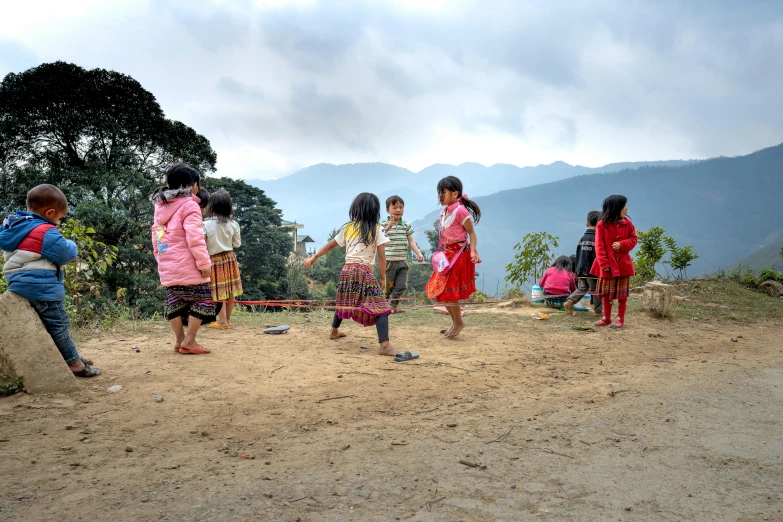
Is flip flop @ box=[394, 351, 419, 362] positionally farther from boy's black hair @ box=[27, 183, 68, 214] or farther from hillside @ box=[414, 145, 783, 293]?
hillside @ box=[414, 145, 783, 293]

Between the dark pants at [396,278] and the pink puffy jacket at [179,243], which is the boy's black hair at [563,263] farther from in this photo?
the pink puffy jacket at [179,243]

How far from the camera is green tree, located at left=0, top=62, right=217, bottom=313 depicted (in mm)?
18656

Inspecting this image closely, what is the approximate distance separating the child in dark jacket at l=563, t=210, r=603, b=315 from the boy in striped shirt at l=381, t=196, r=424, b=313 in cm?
249

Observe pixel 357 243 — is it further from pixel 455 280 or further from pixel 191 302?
pixel 191 302

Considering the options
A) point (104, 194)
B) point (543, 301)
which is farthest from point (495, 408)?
point (104, 194)

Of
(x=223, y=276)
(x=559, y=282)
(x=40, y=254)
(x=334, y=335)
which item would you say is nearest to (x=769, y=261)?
(x=559, y=282)

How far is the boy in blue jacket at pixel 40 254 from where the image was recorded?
3404 millimetres

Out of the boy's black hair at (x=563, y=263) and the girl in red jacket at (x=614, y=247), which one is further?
the boy's black hair at (x=563, y=263)

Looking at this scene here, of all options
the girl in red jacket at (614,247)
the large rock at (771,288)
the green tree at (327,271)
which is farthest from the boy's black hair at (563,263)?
the green tree at (327,271)

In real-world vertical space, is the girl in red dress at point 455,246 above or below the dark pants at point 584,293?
above

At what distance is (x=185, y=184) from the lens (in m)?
4.56

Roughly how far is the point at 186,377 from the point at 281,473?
1.86 metres

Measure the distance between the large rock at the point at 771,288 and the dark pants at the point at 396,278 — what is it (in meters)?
8.03

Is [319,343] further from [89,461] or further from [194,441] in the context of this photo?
[89,461]
